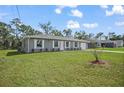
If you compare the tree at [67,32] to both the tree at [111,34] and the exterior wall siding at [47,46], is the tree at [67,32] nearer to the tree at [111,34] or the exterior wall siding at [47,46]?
the exterior wall siding at [47,46]

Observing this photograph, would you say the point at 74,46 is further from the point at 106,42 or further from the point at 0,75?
the point at 0,75

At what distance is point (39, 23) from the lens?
6188 millimetres

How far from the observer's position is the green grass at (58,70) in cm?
→ 585

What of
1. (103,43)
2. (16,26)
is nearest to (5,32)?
(16,26)

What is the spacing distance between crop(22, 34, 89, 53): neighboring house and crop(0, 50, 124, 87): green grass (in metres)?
0.24

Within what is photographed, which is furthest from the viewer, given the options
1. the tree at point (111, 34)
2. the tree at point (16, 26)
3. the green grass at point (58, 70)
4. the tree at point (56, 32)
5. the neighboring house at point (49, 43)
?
the neighboring house at point (49, 43)

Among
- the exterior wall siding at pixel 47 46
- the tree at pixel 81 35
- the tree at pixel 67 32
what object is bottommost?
the exterior wall siding at pixel 47 46

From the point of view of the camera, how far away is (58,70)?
20.0ft

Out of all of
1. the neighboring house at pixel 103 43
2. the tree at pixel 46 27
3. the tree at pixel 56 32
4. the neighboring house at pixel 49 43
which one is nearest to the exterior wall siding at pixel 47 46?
the neighboring house at pixel 49 43

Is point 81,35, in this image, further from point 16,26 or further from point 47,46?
point 16,26

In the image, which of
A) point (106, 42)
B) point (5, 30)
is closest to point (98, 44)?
point (106, 42)

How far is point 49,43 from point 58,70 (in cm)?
147

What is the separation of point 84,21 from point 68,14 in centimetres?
31

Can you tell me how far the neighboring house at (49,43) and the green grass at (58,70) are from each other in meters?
0.24
